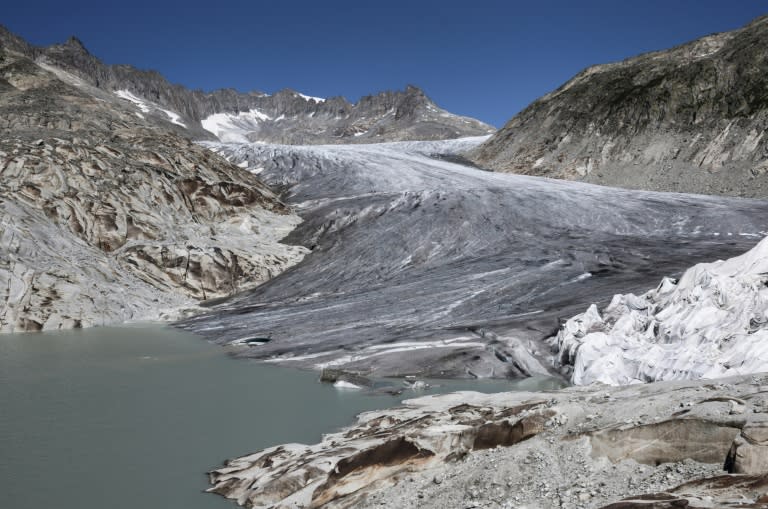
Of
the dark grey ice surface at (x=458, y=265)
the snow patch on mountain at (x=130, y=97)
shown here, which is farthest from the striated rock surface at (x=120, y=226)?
the snow patch on mountain at (x=130, y=97)

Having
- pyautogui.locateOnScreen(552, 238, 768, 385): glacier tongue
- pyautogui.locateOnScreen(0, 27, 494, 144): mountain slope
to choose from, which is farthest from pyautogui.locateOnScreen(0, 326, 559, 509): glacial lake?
pyautogui.locateOnScreen(0, 27, 494, 144): mountain slope

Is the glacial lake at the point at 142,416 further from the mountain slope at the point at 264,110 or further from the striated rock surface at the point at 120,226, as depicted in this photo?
the mountain slope at the point at 264,110

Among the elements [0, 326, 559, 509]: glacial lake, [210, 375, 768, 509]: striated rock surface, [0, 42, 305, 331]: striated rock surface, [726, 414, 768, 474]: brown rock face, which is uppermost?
[0, 42, 305, 331]: striated rock surface

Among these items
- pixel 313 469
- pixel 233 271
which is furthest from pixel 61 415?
pixel 233 271

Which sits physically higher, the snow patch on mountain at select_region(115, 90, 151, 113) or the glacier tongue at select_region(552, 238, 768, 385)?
the snow patch on mountain at select_region(115, 90, 151, 113)

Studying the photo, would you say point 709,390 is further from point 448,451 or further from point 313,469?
point 313,469

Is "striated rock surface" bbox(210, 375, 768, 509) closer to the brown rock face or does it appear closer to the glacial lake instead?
the brown rock face
